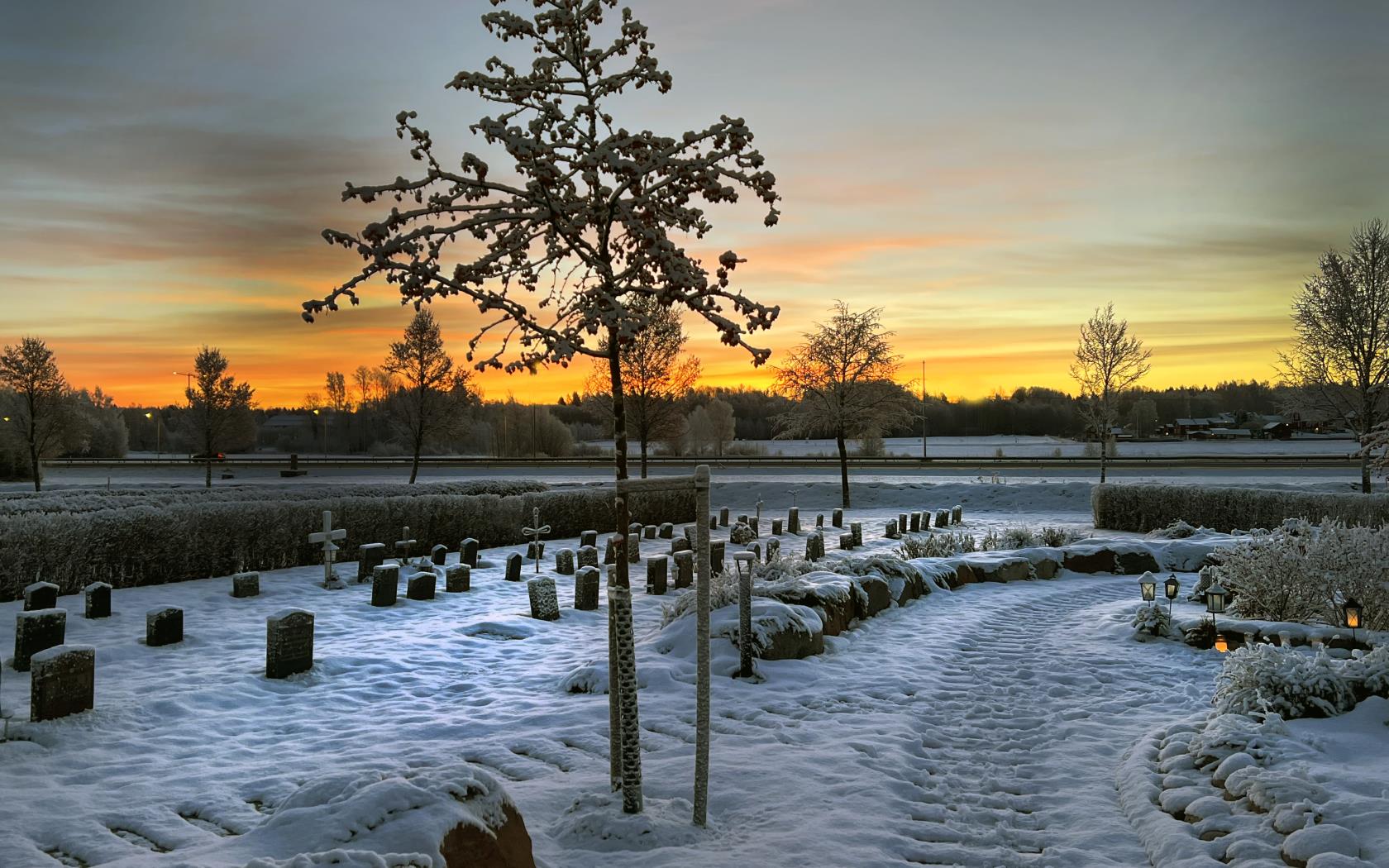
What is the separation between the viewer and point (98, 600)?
10711 millimetres

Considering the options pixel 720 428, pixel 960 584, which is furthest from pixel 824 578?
pixel 720 428

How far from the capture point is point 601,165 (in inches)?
194

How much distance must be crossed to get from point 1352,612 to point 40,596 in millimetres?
15669

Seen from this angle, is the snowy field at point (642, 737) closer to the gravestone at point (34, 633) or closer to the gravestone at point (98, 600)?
the gravestone at point (98, 600)

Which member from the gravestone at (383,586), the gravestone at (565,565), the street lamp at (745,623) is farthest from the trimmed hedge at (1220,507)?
the gravestone at (383,586)

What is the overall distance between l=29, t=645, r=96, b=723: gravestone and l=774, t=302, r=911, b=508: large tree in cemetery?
2683cm

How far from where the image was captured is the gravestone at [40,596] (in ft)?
33.3

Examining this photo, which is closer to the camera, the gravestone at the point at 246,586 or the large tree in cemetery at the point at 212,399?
the gravestone at the point at 246,586

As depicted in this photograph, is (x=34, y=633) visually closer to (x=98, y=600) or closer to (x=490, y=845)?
(x=98, y=600)

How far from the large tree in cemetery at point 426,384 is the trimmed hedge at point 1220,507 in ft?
83.5

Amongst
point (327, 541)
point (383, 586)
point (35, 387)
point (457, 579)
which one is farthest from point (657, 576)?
point (35, 387)

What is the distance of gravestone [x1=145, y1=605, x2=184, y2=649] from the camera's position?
383 inches

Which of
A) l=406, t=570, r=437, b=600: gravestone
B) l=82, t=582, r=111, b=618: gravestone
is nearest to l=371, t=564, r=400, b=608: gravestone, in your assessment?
l=406, t=570, r=437, b=600: gravestone

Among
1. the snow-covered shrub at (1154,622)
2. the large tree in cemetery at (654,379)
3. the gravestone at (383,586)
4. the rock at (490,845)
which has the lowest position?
the snow-covered shrub at (1154,622)
